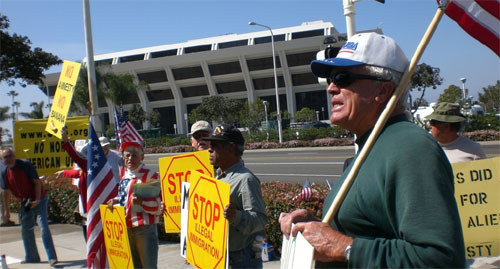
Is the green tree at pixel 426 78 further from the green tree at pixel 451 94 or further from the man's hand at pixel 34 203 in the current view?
the man's hand at pixel 34 203

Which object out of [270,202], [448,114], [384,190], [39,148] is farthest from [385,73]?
[39,148]

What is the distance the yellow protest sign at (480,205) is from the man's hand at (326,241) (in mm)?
2668

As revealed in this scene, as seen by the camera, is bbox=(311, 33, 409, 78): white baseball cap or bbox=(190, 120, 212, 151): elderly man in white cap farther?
bbox=(190, 120, 212, 151): elderly man in white cap

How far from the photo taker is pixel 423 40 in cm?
183

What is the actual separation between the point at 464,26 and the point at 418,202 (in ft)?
5.26

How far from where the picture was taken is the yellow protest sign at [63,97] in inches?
268

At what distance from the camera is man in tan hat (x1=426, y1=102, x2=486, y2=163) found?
428cm

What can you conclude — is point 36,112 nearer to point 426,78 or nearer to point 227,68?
point 227,68

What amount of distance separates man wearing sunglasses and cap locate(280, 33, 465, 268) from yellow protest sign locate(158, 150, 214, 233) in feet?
9.86

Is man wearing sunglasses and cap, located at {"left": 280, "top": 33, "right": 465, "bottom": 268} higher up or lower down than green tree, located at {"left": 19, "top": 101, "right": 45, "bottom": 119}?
lower down

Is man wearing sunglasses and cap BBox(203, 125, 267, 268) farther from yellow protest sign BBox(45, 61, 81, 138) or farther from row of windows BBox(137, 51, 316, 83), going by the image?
row of windows BBox(137, 51, 316, 83)

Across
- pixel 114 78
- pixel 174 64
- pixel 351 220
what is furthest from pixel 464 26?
pixel 174 64

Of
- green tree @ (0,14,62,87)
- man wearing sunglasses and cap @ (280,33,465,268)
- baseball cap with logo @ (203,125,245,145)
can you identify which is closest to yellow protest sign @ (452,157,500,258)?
baseball cap with logo @ (203,125,245,145)

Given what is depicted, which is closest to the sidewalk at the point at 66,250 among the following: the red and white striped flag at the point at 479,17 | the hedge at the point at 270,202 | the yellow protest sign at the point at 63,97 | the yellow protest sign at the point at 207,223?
the hedge at the point at 270,202
